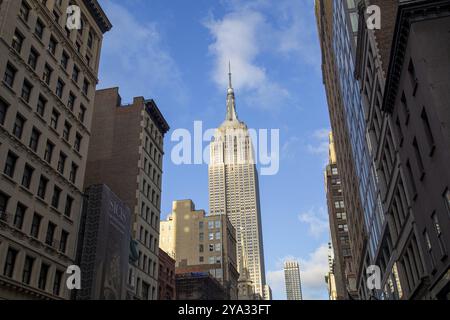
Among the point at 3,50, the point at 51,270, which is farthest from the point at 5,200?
the point at 3,50

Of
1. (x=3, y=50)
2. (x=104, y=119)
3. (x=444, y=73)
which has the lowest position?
(x=444, y=73)

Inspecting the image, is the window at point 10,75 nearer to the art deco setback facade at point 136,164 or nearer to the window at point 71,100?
the window at point 71,100

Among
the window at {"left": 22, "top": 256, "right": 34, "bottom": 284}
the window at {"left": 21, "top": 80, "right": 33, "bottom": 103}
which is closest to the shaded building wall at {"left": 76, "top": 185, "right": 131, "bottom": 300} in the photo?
the window at {"left": 22, "top": 256, "right": 34, "bottom": 284}

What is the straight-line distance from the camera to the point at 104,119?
7100 cm

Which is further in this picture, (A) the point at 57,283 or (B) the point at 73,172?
(B) the point at 73,172

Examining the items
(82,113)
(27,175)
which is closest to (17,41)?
(27,175)

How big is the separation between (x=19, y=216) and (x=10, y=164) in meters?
3.71

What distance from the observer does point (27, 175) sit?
1372 inches

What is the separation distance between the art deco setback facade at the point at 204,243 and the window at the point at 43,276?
7758 cm

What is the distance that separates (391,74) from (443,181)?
9229mm

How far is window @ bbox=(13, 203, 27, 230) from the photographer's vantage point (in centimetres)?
3252

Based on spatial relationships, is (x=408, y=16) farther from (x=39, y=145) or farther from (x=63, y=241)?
(x=63, y=241)

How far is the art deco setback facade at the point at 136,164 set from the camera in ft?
200
